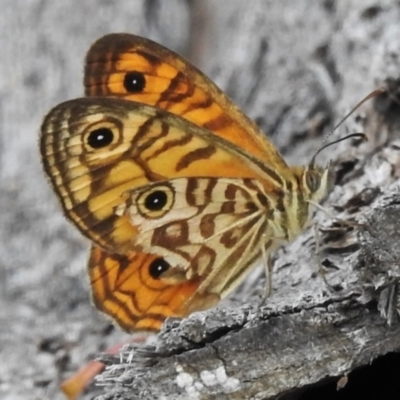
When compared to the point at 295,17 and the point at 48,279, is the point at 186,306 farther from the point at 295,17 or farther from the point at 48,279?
the point at 295,17

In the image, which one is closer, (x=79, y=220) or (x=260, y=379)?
(x=260, y=379)

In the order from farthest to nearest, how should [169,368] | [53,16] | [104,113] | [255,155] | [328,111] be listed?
[53,16], [328,111], [255,155], [104,113], [169,368]

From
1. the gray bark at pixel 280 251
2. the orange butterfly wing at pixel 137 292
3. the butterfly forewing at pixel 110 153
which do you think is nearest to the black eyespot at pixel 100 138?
the butterfly forewing at pixel 110 153

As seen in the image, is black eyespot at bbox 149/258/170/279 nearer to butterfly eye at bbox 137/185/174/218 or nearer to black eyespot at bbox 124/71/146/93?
butterfly eye at bbox 137/185/174/218

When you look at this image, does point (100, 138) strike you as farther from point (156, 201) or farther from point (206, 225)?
point (206, 225)

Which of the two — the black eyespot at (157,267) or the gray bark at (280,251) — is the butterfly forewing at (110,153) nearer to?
the black eyespot at (157,267)

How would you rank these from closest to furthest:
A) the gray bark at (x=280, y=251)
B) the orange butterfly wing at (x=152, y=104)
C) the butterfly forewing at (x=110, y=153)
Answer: the gray bark at (x=280, y=251) < the butterfly forewing at (x=110, y=153) < the orange butterfly wing at (x=152, y=104)

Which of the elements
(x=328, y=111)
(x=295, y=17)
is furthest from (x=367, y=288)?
(x=295, y=17)
